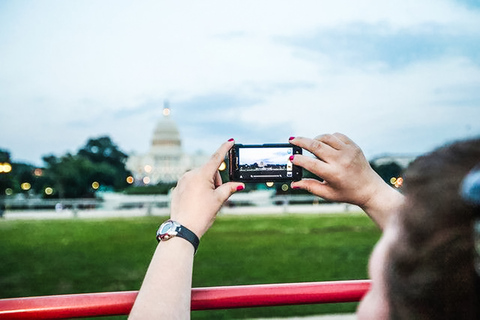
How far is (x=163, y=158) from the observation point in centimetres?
9475

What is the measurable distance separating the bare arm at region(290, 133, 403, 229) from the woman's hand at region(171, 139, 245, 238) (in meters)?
0.25

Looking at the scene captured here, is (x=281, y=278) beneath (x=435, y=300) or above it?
beneath

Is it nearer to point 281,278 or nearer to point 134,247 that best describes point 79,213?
point 134,247

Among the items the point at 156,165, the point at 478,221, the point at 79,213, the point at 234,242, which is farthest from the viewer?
the point at 156,165

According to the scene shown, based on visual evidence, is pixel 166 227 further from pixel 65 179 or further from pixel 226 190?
pixel 65 179

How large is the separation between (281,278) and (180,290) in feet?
25.2

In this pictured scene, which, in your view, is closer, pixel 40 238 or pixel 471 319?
pixel 471 319

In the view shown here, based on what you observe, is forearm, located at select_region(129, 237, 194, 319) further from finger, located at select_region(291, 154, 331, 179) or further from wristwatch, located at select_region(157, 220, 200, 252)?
finger, located at select_region(291, 154, 331, 179)

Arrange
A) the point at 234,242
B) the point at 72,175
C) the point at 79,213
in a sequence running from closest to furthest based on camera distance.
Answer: the point at 234,242
the point at 79,213
the point at 72,175

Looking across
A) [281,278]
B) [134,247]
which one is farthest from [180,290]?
[134,247]

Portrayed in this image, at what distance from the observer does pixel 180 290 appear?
3.68 feet

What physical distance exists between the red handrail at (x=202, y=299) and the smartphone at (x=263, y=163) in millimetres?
357

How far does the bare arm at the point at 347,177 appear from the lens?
4.57 feet

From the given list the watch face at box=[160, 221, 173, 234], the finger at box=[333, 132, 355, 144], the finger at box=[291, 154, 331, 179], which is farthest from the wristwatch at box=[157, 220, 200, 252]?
the finger at box=[333, 132, 355, 144]
